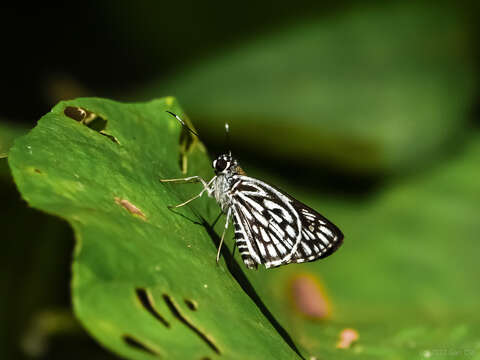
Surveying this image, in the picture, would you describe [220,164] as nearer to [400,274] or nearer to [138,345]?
[138,345]

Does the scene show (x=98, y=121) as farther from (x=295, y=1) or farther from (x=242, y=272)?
(x=295, y=1)

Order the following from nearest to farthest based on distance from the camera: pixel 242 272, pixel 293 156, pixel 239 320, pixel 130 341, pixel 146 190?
pixel 130 341 → pixel 239 320 → pixel 146 190 → pixel 242 272 → pixel 293 156

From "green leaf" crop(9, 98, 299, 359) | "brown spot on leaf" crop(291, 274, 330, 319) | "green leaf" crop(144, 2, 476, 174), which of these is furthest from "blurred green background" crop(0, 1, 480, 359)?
"green leaf" crop(9, 98, 299, 359)

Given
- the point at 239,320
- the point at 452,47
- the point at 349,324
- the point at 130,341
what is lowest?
the point at 130,341

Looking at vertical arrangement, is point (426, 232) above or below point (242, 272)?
above

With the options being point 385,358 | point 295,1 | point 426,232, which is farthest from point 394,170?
point 385,358

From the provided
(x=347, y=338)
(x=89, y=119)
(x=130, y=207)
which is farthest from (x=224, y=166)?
(x=347, y=338)
